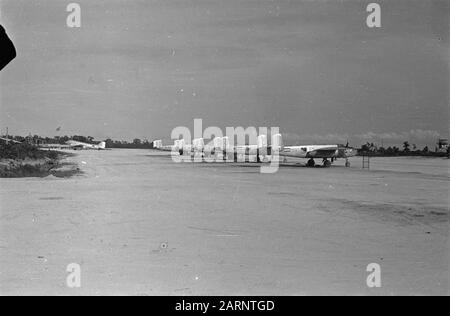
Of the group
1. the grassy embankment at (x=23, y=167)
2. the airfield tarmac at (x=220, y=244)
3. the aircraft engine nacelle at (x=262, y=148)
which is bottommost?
the airfield tarmac at (x=220, y=244)

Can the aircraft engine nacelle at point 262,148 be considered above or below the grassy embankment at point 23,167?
above

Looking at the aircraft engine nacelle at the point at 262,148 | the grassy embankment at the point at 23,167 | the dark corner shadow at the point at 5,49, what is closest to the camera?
the dark corner shadow at the point at 5,49

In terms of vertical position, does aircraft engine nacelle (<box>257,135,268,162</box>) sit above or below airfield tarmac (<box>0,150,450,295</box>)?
above

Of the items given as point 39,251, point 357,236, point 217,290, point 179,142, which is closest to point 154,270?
point 217,290

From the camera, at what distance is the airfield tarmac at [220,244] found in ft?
21.5

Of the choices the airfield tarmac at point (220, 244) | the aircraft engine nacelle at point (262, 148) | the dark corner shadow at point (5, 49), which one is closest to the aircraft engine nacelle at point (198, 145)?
the aircraft engine nacelle at point (262, 148)

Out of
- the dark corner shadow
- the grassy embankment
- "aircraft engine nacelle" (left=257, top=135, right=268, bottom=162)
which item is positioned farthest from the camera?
"aircraft engine nacelle" (left=257, top=135, right=268, bottom=162)

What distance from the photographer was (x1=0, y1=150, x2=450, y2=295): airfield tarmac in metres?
6.56

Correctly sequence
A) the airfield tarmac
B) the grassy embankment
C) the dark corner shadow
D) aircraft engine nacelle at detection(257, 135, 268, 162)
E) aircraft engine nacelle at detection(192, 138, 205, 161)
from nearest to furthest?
1. the dark corner shadow
2. the airfield tarmac
3. the grassy embankment
4. aircraft engine nacelle at detection(257, 135, 268, 162)
5. aircraft engine nacelle at detection(192, 138, 205, 161)

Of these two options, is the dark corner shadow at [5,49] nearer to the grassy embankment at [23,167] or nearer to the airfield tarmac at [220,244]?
the airfield tarmac at [220,244]

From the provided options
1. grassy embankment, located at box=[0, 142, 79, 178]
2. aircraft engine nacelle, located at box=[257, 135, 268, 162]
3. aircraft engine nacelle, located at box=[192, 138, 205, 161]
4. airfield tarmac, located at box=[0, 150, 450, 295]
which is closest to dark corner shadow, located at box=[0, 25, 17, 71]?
airfield tarmac, located at box=[0, 150, 450, 295]

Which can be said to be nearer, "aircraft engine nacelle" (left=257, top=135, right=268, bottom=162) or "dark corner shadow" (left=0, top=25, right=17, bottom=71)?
"dark corner shadow" (left=0, top=25, right=17, bottom=71)

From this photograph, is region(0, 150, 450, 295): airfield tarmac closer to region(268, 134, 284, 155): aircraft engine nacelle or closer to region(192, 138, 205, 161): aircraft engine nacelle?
region(268, 134, 284, 155): aircraft engine nacelle
